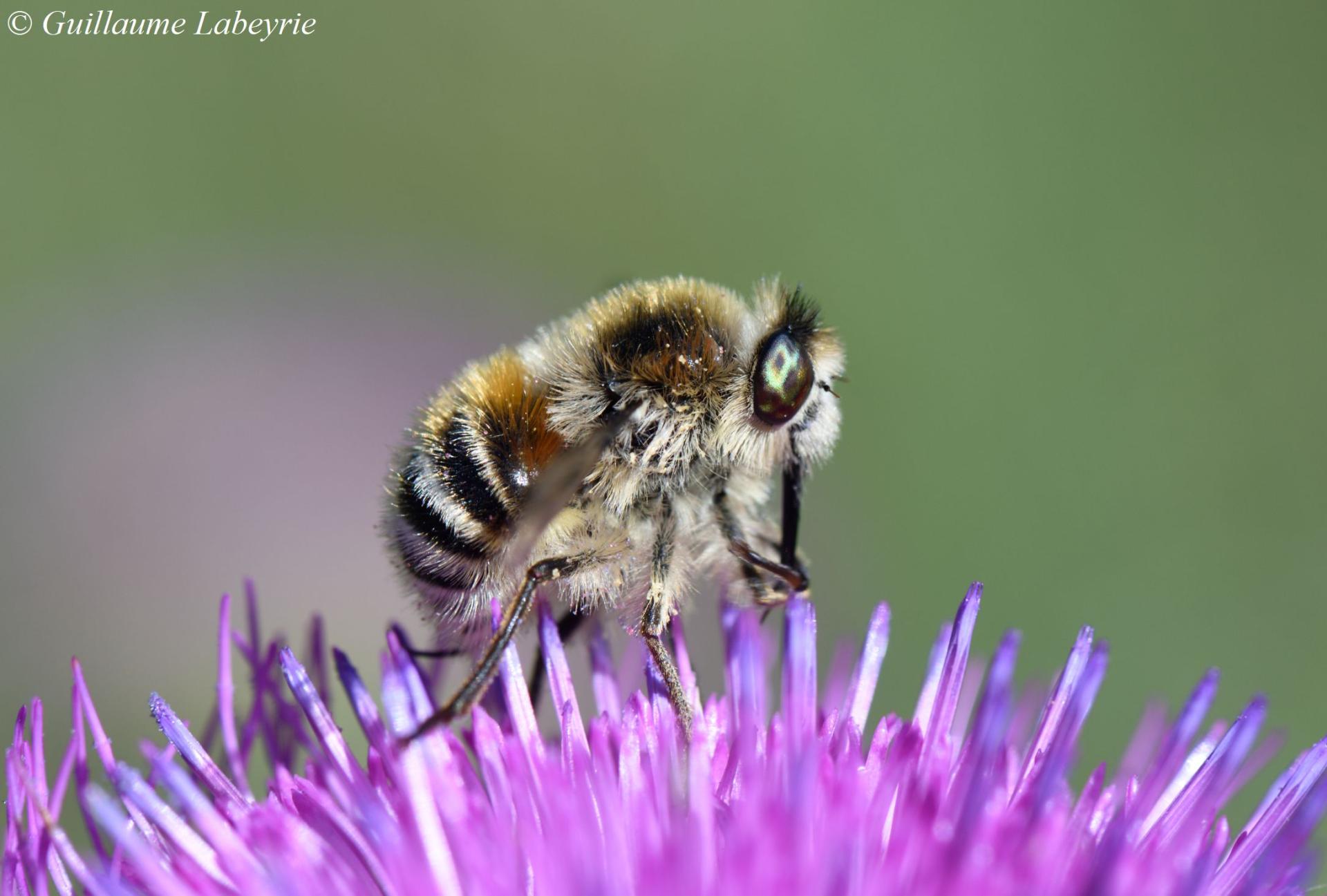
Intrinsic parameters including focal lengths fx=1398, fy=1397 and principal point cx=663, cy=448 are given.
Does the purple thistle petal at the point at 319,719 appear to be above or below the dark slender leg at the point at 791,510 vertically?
above

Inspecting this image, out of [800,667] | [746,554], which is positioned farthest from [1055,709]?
[746,554]

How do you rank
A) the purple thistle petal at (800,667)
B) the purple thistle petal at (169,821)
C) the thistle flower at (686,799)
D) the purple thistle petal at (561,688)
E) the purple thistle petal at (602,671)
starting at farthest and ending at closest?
the purple thistle petal at (602,671), the purple thistle petal at (561,688), the purple thistle petal at (800,667), the purple thistle petal at (169,821), the thistle flower at (686,799)

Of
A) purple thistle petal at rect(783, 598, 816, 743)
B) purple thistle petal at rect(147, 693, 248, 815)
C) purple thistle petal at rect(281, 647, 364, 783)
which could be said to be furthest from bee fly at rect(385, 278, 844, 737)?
purple thistle petal at rect(147, 693, 248, 815)

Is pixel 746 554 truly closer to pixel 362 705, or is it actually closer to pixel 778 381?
pixel 778 381

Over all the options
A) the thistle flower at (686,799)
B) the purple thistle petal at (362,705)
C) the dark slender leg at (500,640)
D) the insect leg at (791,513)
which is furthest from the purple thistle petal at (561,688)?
the insect leg at (791,513)

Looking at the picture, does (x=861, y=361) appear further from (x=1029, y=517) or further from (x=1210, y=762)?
(x=1210, y=762)

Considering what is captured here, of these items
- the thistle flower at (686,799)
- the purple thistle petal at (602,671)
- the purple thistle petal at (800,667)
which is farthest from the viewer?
the purple thistle petal at (602,671)

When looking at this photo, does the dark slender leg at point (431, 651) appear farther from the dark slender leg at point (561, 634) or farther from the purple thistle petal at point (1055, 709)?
the purple thistle petal at point (1055, 709)

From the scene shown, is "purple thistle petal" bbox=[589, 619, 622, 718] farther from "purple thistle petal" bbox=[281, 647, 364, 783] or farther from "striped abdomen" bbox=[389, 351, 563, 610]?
"purple thistle petal" bbox=[281, 647, 364, 783]
